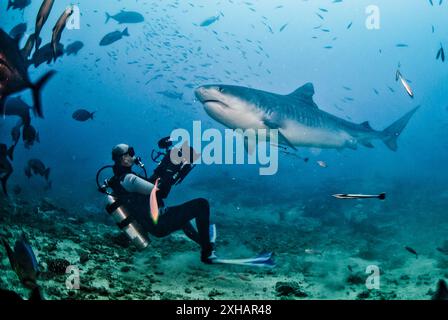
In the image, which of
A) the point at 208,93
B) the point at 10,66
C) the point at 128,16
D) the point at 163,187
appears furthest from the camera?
the point at 128,16

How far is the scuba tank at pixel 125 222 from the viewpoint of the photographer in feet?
16.7

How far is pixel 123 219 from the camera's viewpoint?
5156 millimetres

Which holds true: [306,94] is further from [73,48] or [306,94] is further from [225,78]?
[225,78]

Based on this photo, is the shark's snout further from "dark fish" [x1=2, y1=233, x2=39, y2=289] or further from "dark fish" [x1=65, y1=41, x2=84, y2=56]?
"dark fish" [x1=2, y1=233, x2=39, y2=289]

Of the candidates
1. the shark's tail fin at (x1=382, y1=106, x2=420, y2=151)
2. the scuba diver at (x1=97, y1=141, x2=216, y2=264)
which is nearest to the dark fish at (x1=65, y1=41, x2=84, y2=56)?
the scuba diver at (x1=97, y1=141, x2=216, y2=264)

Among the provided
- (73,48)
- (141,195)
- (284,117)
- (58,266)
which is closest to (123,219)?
(141,195)

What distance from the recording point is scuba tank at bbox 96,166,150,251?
507 centimetres

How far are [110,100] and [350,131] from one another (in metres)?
119

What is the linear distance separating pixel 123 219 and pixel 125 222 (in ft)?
0.20

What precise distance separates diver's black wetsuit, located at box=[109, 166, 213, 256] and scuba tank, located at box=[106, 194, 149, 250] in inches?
3.2

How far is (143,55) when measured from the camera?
107688mm

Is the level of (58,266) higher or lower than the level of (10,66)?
lower

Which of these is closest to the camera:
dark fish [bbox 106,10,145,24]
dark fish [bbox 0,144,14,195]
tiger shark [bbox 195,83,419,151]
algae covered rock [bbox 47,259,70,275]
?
algae covered rock [bbox 47,259,70,275]
